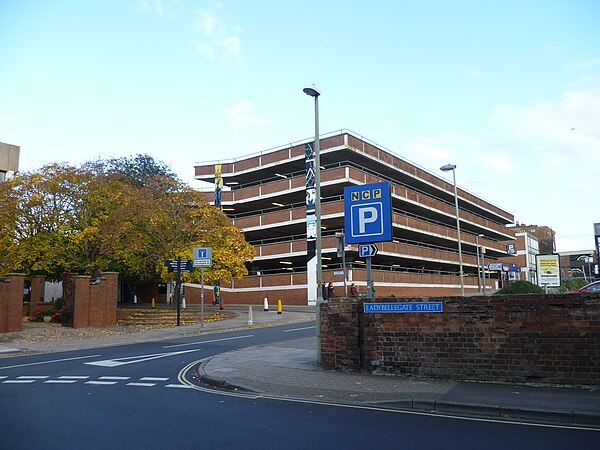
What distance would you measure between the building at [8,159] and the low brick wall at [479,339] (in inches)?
1629

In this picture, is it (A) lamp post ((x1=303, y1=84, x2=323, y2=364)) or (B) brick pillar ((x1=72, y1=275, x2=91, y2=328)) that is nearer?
(A) lamp post ((x1=303, y1=84, x2=323, y2=364))

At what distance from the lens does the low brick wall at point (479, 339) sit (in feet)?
28.1

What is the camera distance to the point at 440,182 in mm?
58562

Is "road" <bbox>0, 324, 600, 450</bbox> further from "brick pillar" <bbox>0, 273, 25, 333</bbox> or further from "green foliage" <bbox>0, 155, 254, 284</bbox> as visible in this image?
"green foliage" <bbox>0, 155, 254, 284</bbox>

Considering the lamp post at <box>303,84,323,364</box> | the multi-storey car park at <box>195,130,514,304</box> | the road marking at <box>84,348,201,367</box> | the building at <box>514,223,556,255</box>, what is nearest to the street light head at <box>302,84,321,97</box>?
the lamp post at <box>303,84,323,364</box>

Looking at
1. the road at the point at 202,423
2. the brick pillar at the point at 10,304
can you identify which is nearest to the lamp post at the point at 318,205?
the road at the point at 202,423

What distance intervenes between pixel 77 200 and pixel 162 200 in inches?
184

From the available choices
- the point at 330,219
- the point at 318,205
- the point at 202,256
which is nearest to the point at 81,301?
the point at 202,256

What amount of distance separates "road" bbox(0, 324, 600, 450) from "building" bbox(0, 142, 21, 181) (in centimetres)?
3822

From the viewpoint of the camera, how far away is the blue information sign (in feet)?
32.0

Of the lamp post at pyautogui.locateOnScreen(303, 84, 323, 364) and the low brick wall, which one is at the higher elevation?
the lamp post at pyautogui.locateOnScreen(303, 84, 323, 364)

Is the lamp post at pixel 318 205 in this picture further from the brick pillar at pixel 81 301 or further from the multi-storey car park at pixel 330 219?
the multi-storey car park at pixel 330 219

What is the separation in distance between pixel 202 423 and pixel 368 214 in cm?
611

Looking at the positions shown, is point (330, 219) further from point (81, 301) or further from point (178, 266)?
point (81, 301)
